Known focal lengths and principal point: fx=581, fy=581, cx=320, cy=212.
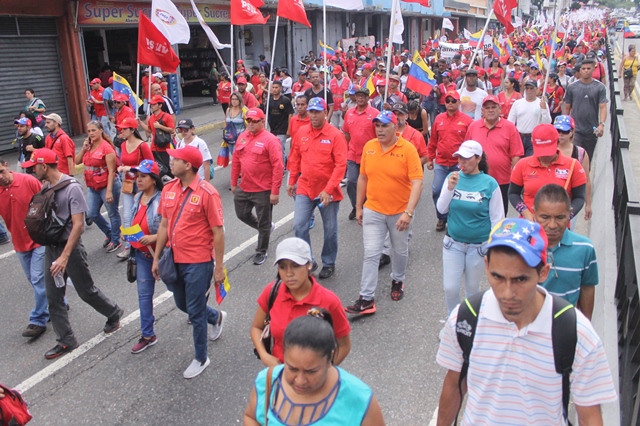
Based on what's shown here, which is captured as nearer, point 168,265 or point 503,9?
point 168,265

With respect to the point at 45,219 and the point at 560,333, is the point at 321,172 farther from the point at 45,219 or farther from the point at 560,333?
the point at 560,333

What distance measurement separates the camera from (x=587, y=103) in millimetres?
8555

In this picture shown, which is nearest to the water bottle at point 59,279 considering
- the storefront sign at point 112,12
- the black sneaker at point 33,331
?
the black sneaker at point 33,331

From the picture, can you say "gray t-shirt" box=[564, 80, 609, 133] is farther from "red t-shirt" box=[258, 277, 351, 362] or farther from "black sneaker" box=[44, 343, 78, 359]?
"black sneaker" box=[44, 343, 78, 359]

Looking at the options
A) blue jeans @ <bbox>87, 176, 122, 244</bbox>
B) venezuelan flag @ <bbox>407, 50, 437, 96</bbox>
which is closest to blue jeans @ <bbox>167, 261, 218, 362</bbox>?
blue jeans @ <bbox>87, 176, 122, 244</bbox>

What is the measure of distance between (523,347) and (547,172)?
3139mm

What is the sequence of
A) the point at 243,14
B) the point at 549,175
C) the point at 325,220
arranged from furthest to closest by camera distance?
the point at 243,14, the point at 325,220, the point at 549,175

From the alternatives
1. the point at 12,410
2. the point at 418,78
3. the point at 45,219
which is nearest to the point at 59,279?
the point at 45,219

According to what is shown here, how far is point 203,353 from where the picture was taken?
4746 millimetres

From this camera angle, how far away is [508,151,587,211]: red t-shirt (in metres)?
4.95

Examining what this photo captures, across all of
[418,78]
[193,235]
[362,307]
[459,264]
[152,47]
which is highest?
[152,47]

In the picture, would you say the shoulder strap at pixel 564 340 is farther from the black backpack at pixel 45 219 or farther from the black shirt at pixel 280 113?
the black shirt at pixel 280 113

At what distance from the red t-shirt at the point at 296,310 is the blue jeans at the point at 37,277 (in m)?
3.05

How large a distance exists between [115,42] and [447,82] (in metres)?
12.9
